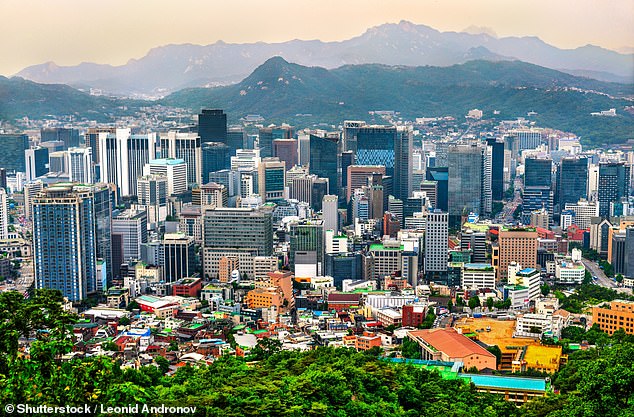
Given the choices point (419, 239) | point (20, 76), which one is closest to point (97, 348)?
point (419, 239)

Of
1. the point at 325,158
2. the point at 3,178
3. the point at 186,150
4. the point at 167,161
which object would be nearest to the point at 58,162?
the point at 3,178

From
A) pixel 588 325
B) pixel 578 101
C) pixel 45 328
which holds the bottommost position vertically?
pixel 588 325

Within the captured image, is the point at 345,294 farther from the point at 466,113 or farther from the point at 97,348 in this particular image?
the point at 466,113

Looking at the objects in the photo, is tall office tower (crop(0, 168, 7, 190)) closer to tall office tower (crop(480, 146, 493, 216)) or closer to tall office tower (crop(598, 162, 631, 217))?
tall office tower (crop(480, 146, 493, 216))

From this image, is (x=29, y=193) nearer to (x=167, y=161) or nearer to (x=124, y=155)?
(x=167, y=161)

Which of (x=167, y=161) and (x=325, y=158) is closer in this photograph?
(x=167, y=161)

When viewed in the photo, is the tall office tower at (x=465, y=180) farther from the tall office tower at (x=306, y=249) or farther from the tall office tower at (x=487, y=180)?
the tall office tower at (x=306, y=249)
